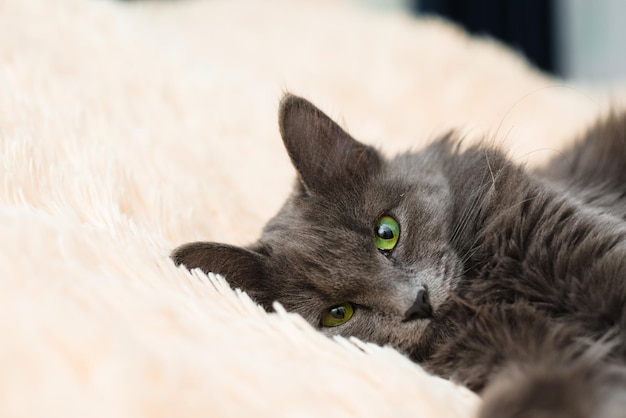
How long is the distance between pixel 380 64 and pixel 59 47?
1409mm

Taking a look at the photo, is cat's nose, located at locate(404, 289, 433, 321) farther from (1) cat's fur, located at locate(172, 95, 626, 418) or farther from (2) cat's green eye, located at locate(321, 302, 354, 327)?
(2) cat's green eye, located at locate(321, 302, 354, 327)

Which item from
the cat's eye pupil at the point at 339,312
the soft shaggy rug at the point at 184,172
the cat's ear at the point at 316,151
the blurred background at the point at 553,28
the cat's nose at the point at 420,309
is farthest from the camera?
the blurred background at the point at 553,28

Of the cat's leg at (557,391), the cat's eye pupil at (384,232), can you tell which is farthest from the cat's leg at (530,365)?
the cat's eye pupil at (384,232)

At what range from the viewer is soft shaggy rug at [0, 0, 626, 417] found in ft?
2.55

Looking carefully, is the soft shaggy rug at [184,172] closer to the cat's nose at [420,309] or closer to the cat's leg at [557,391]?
the cat's leg at [557,391]

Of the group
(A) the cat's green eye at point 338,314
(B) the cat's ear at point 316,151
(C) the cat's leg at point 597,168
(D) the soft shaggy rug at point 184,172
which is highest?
(C) the cat's leg at point 597,168

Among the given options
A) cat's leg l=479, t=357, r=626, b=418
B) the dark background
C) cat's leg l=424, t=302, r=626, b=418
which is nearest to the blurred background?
the dark background

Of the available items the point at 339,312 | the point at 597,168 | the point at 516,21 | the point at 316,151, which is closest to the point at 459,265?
the point at 339,312

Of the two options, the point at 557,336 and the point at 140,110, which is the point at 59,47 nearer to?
the point at 140,110

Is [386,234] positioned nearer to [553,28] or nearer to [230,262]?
[230,262]

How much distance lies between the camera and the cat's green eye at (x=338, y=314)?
121cm

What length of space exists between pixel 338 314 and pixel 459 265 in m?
0.26

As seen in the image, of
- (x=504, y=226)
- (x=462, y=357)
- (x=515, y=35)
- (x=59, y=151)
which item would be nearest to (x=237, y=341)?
(x=462, y=357)

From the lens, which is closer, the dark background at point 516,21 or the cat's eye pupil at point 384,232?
the cat's eye pupil at point 384,232
